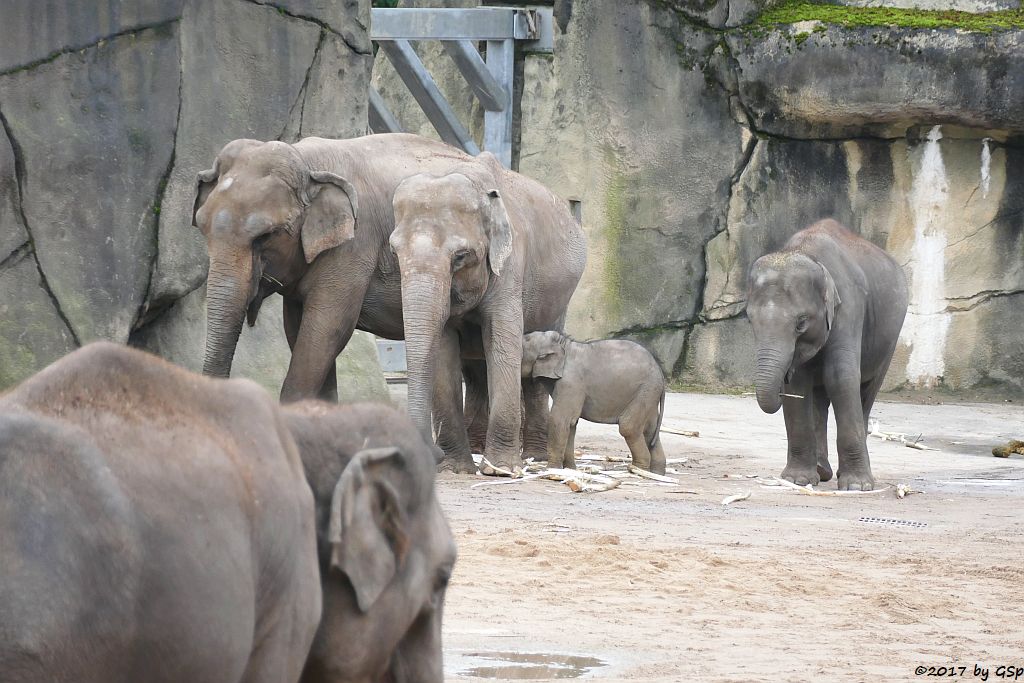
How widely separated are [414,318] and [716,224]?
7417mm

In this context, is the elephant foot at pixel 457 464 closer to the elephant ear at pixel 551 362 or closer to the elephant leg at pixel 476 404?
the elephant ear at pixel 551 362

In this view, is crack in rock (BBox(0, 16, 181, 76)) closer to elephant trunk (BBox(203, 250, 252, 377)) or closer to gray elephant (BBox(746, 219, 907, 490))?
elephant trunk (BBox(203, 250, 252, 377))

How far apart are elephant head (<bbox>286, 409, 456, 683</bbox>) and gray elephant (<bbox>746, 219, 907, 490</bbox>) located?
5897mm

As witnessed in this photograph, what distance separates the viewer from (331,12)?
1071 centimetres

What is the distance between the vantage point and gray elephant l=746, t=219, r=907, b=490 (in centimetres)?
883

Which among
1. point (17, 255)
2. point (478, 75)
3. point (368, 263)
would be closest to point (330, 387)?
point (368, 263)

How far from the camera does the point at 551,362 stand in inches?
383

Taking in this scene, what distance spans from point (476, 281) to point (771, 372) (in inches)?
68.5

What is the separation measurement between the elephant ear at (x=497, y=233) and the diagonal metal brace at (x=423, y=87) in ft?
16.7

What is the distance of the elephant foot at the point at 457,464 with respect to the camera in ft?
30.6

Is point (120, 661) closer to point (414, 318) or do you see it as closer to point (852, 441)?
point (414, 318)

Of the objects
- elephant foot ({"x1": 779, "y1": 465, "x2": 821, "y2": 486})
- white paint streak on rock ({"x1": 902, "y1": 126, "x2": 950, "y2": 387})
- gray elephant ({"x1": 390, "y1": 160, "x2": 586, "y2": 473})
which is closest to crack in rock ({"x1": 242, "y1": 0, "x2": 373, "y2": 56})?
gray elephant ({"x1": 390, "y1": 160, "x2": 586, "y2": 473})

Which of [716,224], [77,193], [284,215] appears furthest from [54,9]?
[716,224]

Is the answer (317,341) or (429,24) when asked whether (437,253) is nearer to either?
(317,341)
